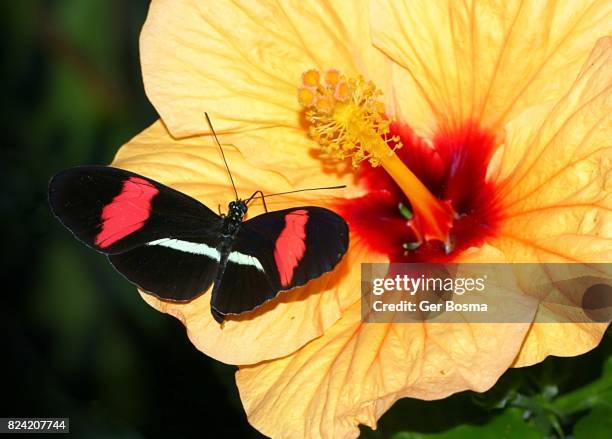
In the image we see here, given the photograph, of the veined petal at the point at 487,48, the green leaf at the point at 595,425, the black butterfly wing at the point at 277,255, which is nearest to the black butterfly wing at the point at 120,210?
the black butterfly wing at the point at 277,255

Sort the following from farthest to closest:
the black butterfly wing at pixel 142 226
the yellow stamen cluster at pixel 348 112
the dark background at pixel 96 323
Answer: the yellow stamen cluster at pixel 348 112, the dark background at pixel 96 323, the black butterfly wing at pixel 142 226

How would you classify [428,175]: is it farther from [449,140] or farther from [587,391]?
[587,391]

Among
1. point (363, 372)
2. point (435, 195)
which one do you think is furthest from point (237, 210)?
point (435, 195)

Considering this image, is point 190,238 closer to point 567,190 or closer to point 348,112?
point 348,112

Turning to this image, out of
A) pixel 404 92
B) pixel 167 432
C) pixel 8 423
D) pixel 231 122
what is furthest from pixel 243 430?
pixel 404 92

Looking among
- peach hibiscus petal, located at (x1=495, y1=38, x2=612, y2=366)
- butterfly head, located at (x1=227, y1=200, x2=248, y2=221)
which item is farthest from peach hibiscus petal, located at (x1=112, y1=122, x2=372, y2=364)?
peach hibiscus petal, located at (x1=495, y1=38, x2=612, y2=366)

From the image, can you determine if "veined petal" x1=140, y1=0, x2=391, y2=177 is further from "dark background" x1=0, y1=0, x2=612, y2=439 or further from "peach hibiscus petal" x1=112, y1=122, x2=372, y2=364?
"dark background" x1=0, y1=0, x2=612, y2=439

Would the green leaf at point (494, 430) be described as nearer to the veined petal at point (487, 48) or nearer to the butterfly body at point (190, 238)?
the butterfly body at point (190, 238)
